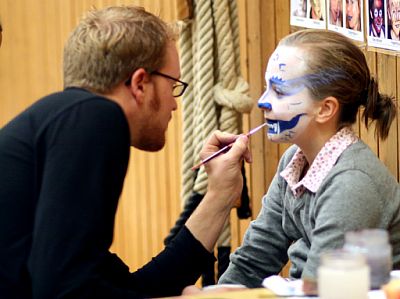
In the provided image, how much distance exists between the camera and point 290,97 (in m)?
1.48

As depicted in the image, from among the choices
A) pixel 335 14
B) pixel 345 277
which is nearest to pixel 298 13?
pixel 335 14

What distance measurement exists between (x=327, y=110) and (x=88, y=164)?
0.60m

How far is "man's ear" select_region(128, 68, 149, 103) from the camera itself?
1279mm

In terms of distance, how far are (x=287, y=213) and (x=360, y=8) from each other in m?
0.98

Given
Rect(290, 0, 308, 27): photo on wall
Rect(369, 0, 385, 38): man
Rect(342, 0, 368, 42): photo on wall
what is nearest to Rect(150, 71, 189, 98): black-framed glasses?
Rect(290, 0, 308, 27): photo on wall

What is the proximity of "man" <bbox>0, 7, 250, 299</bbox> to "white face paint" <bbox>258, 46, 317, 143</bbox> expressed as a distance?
217 millimetres

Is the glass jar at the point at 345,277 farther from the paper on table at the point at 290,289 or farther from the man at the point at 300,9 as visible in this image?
the man at the point at 300,9

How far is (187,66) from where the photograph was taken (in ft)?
6.16

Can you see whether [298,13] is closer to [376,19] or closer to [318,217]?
[376,19]

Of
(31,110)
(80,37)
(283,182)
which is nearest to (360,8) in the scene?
(283,182)

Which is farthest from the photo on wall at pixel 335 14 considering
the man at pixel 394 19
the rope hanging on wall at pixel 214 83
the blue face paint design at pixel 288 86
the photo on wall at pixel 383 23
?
the blue face paint design at pixel 288 86

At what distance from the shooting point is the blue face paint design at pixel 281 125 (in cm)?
148

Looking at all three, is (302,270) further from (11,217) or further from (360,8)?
(360,8)

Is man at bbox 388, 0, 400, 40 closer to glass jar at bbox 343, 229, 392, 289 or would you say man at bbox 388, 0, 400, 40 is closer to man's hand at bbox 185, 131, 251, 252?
man's hand at bbox 185, 131, 251, 252
